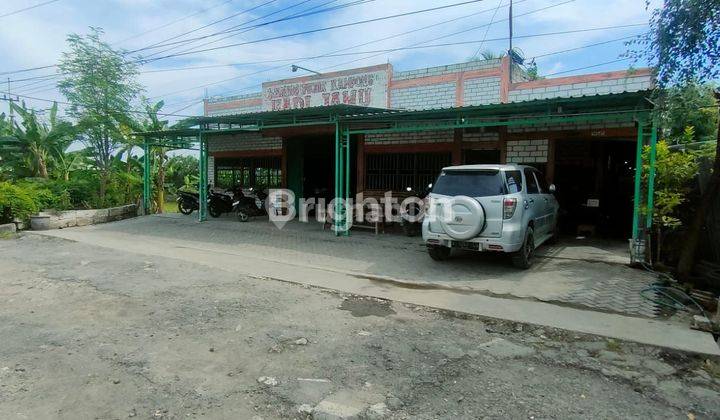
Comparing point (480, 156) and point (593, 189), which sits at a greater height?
Answer: point (480, 156)

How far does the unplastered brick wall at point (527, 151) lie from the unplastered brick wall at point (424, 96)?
250cm

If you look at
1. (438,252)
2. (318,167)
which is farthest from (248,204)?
(438,252)

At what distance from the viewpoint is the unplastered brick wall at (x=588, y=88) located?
35.7 feet

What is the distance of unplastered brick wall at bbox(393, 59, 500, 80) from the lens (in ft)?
41.5

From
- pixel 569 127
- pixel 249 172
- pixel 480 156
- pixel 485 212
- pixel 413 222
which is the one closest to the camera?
pixel 485 212

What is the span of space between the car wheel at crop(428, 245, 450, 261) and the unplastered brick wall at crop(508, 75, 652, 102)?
4956mm

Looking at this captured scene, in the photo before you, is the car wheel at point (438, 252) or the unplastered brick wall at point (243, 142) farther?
the unplastered brick wall at point (243, 142)

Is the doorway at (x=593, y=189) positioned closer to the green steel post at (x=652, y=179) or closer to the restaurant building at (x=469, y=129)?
the restaurant building at (x=469, y=129)

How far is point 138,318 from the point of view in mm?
5328

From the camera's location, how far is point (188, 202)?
17.1 metres

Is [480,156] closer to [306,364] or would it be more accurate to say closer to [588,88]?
[588,88]

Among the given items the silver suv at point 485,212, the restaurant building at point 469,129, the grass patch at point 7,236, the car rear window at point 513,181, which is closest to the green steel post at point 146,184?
Answer: the restaurant building at point 469,129

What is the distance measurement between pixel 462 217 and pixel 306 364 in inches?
163

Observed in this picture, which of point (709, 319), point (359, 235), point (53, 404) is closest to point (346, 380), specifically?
point (53, 404)
